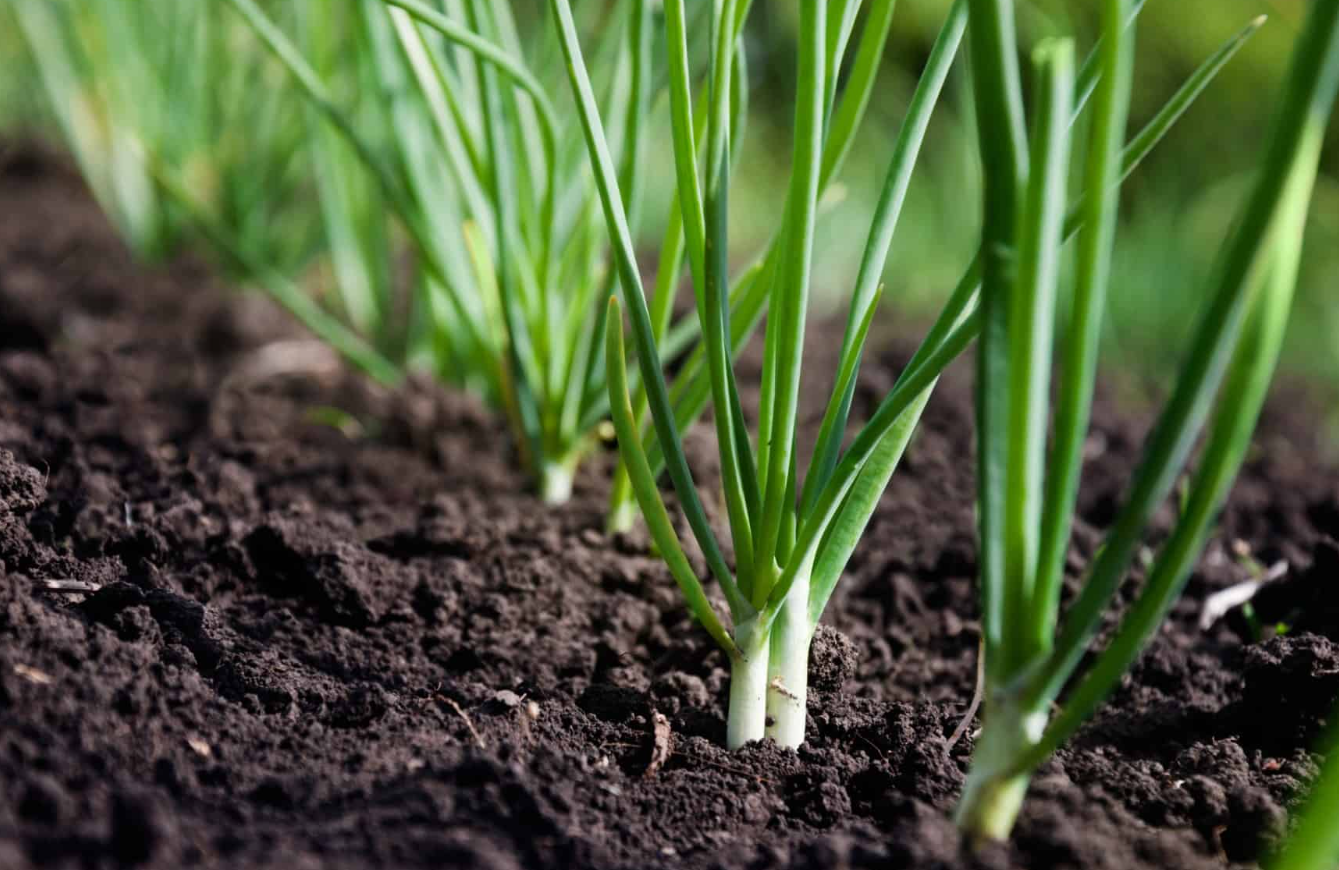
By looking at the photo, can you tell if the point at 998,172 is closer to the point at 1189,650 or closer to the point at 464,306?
the point at 1189,650

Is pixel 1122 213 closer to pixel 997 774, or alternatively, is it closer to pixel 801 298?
pixel 801 298

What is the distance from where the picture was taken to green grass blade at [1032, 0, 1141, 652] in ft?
1.75

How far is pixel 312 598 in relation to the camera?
92 centimetres

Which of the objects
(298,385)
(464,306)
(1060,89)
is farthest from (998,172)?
(298,385)

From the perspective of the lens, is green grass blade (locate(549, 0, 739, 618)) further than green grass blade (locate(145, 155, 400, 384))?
No

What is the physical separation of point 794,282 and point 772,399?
3.3 inches

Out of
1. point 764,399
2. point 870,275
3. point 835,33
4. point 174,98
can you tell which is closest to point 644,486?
point 764,399

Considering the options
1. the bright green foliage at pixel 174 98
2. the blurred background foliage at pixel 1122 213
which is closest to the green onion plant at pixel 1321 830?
the blurred background foliage at pixel 1122 213

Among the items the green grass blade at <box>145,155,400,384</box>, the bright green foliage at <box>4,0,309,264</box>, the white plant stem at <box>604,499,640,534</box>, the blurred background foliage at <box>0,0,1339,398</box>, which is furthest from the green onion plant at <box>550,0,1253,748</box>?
the bright green foliage at <box>4,0,309,264</box>

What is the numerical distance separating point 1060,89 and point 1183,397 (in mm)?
151

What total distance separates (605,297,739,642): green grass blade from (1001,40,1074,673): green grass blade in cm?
21

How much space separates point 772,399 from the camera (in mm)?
747

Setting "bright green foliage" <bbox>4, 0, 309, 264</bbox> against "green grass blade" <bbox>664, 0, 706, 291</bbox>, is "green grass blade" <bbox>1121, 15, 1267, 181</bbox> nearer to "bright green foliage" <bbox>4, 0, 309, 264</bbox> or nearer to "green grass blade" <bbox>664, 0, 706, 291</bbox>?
"green grass blade" <bbox>664, 0, 706, 291</bbox>

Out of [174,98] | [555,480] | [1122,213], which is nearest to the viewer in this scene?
[555,480]
